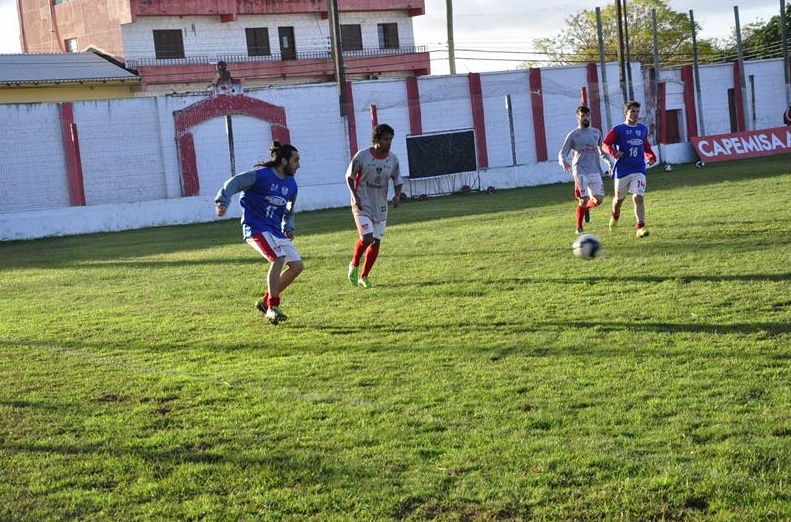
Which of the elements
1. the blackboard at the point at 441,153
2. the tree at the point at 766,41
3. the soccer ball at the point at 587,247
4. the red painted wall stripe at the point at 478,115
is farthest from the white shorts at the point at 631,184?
the tree at the point at 766,41

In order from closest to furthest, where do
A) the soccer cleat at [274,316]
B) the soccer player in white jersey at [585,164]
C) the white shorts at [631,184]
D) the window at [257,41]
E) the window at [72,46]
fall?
the soccer cleat at [274,316], the white shorts at [631,184], the soccer player in white jersey at [585,164], the window at [257,41], the window at [72,46]

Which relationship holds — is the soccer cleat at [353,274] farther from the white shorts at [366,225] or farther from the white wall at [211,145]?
the white wall at [211,145]

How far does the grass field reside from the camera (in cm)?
522

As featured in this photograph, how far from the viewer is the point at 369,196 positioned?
13188mm

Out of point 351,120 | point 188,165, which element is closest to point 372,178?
point 188,165

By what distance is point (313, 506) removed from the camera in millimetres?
5137

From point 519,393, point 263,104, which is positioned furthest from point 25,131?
point 519,393

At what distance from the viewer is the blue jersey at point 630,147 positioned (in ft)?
52.1

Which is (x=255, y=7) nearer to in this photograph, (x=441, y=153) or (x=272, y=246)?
(x=441, y=153)

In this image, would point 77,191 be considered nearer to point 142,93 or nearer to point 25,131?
point 25,131

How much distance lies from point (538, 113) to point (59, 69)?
21.6m

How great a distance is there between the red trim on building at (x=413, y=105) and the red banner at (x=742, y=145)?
10016 mm

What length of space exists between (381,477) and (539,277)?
24.6 feet

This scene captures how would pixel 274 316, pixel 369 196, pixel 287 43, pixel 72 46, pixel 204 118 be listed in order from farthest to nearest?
pixel 72 46 < pixel 287 43 < pixel 204 118 < pixel 369 196 < pixel 274 316
